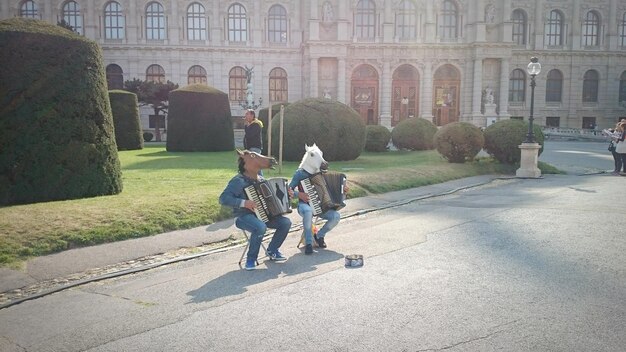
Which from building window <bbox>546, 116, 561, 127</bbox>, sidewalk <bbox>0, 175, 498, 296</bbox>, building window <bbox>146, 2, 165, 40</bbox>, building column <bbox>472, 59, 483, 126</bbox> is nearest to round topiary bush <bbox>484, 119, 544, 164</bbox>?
sidewalk <bbox>0, 175, 498, 296</bbox>

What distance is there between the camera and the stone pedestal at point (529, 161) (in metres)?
16.9

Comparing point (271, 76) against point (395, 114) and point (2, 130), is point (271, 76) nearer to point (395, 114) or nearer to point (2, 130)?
point (395, 114)

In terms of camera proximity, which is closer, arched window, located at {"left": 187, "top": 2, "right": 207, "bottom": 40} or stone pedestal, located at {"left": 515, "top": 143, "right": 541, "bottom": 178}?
stone pedestal, located at {"left": 515, "top": 143, "right": 541, "bottom": 178}

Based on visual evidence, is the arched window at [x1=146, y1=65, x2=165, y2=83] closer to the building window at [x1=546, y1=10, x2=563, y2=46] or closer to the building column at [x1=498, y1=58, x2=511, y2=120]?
the building column at [x1=498, y1=58, x2=511, y2=120]

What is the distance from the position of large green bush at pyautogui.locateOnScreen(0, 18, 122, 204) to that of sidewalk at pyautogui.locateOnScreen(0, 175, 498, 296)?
2670 millimetres

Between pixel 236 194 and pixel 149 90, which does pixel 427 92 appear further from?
pixel 236 194

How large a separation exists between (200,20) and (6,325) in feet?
175

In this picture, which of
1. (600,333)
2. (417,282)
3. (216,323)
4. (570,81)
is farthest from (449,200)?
(570,81)

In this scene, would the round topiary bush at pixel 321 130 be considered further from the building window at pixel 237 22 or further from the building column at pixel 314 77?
the building window at pixel 237 22

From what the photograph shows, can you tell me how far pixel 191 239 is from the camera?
26.0 ft

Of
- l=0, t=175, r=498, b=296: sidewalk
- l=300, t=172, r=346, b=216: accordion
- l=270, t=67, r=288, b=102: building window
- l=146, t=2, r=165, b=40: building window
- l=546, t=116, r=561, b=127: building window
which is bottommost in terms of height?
l=0, t=175, r=498, b=296: sidewalk

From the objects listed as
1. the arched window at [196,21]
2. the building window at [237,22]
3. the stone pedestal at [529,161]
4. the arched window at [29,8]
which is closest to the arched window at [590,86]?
the building window at [237,22]

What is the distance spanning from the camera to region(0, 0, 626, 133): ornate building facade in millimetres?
51812

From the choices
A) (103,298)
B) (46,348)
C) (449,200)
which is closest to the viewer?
(46,348)
